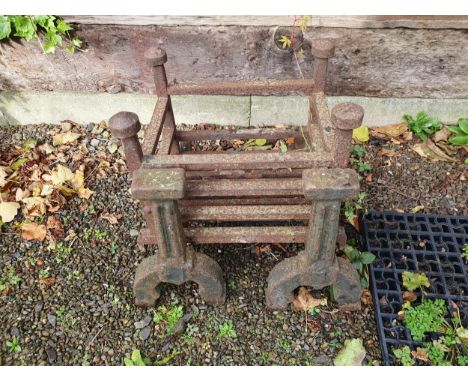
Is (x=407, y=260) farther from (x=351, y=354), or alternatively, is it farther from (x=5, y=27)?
(x=5, y=27)

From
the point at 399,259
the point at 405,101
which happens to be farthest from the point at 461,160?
the point at 399,259

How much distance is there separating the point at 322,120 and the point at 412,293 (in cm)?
99

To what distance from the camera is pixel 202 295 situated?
6.74 feet

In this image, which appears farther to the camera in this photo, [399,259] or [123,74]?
[123,74]

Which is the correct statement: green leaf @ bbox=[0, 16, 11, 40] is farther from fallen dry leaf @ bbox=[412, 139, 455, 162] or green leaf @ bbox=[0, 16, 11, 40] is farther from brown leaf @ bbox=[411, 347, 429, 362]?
brown leaf @ bbox=[411, 347, 429, 362]

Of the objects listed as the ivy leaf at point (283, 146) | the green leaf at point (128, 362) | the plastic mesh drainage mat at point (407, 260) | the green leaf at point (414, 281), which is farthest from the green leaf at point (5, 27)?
the green leaf at point (414, 281)

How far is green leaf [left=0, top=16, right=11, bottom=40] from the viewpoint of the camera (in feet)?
8.56

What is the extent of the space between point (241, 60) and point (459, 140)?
1.62m

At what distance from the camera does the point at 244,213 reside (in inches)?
73.0

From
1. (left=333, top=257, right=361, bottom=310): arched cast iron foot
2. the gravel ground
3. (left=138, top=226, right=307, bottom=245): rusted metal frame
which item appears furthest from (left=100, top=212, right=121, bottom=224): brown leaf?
(left=333, top=257, right=361, bottom=310): arched cast iron foot

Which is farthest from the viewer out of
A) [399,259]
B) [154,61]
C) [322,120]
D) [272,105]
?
[272,105]

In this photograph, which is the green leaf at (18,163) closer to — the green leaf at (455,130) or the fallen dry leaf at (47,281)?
the fallen dry leaf at (47,281)

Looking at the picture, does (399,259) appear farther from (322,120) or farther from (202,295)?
(202,295)

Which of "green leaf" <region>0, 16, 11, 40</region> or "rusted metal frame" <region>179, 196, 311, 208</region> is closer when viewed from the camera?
"rusted metal frame" <region>179, 196, 311, 208</region>
